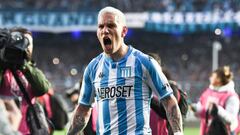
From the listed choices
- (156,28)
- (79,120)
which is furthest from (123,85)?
(156,28)

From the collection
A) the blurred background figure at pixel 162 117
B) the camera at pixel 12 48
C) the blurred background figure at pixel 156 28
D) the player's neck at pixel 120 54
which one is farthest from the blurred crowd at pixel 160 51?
the camera at pixel 12 48

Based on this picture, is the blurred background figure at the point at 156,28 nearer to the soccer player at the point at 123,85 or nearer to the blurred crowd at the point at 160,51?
the blurred crowd at the point at 160,51

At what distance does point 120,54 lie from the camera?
18.5 feet

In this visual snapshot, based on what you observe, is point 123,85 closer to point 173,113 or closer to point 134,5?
point 173,113

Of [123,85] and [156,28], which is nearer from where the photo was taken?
[123,85]

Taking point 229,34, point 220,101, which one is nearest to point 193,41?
point 229,34

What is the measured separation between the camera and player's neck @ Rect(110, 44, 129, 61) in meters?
5.62

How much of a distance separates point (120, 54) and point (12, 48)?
1.93 m

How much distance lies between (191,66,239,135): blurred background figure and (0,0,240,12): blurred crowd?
26.0m

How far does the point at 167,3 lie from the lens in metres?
36.1

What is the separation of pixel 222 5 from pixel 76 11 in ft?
23.4

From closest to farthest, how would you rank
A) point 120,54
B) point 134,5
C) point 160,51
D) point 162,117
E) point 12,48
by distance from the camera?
point 12,48 < point 120,54 < point 162,117 < point 134,5 < point 160,51

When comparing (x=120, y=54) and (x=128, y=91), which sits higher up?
(x=120, y=54)

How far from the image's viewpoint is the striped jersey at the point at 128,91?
5.51 meters
